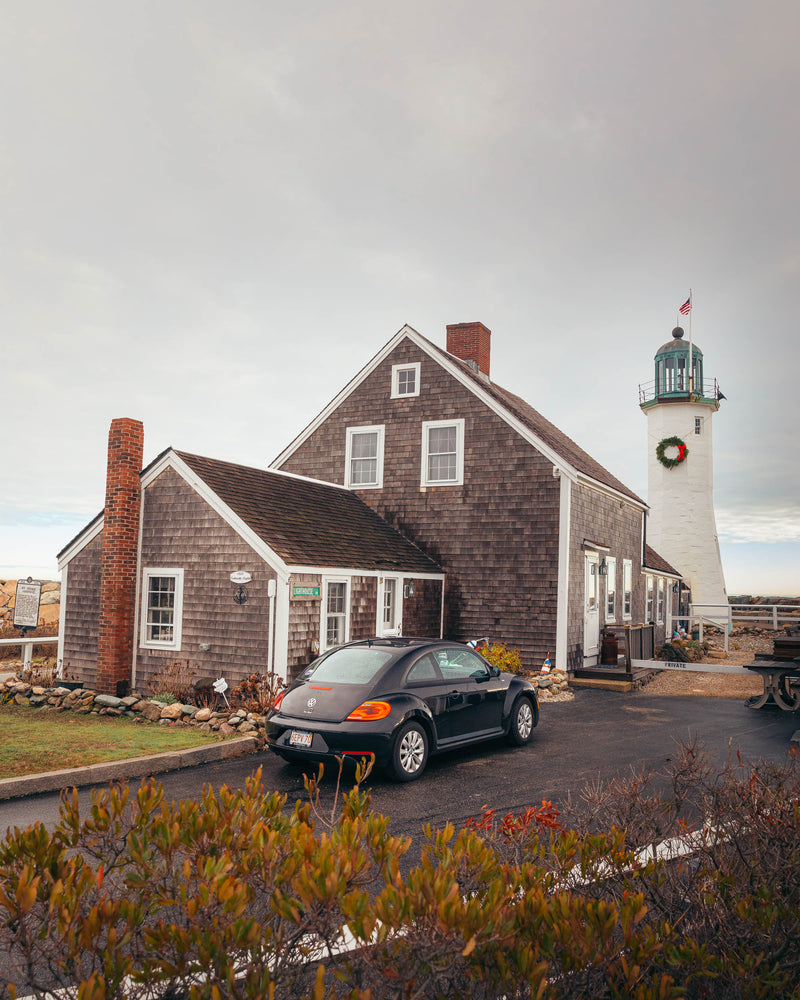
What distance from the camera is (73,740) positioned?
11.2 meters

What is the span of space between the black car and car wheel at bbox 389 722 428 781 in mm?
12

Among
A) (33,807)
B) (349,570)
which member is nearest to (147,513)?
(349,570)

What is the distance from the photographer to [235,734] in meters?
11.9

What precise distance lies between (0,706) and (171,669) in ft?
10.9

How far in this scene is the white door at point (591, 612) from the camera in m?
21.1

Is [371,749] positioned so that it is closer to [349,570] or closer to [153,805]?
[153,805]

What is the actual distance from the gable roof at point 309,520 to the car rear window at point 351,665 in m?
4.69

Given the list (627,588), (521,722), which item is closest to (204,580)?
(521,722)

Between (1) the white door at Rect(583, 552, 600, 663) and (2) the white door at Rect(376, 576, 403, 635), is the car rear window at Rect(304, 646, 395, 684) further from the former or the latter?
(1) the white door at Rect(583, 552, 600, 663)

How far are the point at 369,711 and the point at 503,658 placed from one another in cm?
1018

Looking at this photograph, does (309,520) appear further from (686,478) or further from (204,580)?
(686,478)

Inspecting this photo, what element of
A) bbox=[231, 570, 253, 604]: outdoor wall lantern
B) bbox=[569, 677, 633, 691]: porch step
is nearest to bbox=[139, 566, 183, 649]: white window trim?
bbox=[231, 570, 253, 604]: outdoor wall lantern

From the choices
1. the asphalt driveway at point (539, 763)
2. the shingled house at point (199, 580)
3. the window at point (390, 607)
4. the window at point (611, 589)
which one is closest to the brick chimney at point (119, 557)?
the shingled house at point (199, 580)

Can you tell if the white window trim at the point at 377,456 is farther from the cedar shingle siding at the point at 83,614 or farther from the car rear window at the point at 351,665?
the car rear window at the point at 351,665
